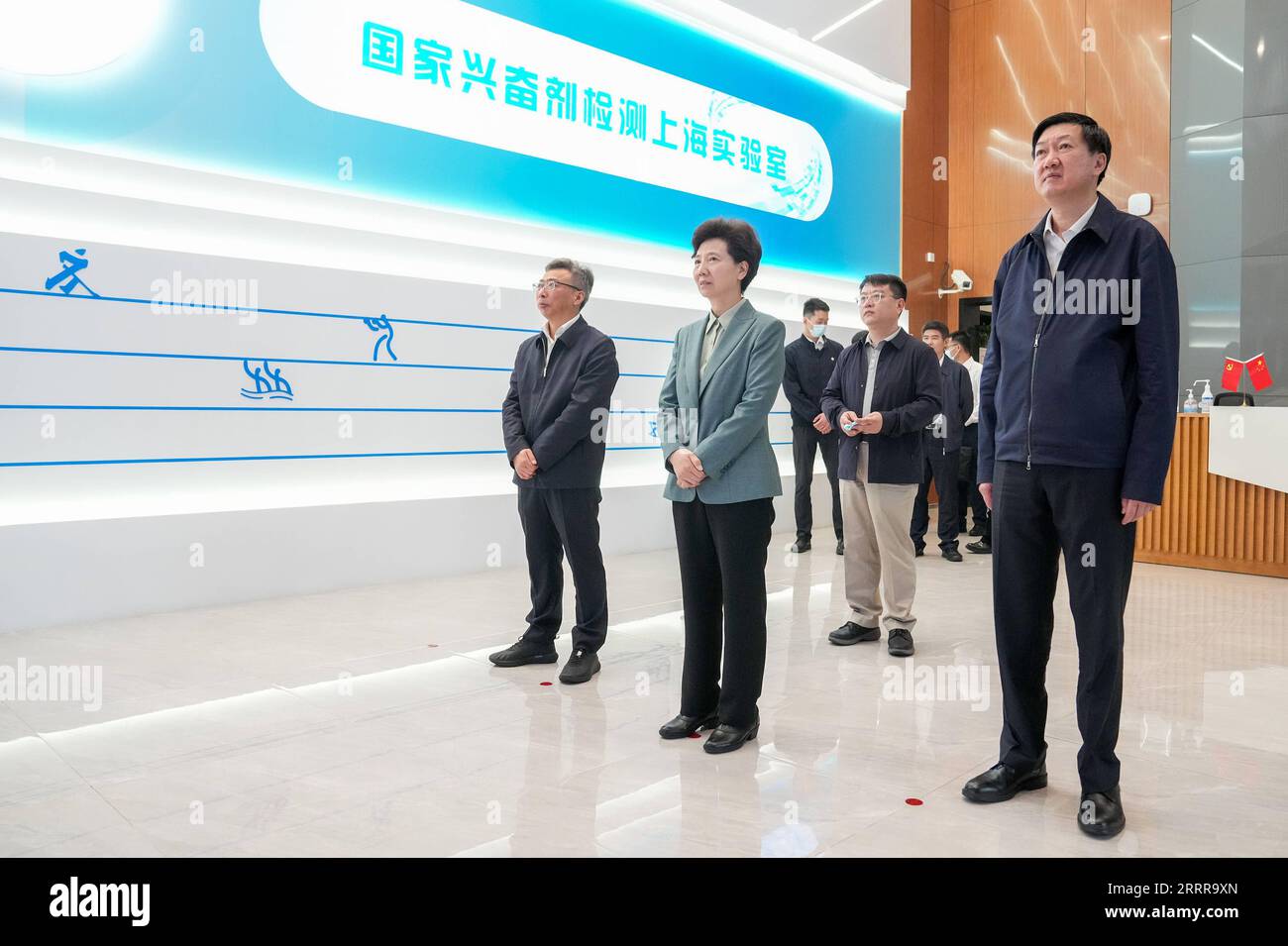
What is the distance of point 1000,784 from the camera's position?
88.2 inches

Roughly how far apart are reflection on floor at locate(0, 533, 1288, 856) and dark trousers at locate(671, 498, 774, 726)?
0.17 meters

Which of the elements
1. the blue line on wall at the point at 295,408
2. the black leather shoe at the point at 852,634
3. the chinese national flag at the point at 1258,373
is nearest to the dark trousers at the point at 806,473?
the blue line on wall at the point at 295,408

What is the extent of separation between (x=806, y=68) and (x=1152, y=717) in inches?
248

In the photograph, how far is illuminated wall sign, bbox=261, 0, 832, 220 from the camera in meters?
4.81

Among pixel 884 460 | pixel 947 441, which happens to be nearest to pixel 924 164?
pixel 947 441

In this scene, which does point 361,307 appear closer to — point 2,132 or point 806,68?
point 2,132

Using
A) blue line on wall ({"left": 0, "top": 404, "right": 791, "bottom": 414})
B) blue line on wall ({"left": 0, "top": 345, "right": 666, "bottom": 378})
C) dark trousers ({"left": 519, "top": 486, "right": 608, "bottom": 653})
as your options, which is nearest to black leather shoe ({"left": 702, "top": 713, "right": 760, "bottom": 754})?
dark trousers ({"left": 519, "top": 486, "right": 608, "bottom": 653})

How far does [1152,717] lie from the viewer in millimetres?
2885

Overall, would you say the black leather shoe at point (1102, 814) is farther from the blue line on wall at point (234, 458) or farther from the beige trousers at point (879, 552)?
the blue line on wall at point (234, 458)

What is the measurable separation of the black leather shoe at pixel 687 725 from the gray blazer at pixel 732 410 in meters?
0.64

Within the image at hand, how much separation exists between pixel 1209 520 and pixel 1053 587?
4.29 metres

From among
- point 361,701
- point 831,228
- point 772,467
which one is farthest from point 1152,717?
point 831,228

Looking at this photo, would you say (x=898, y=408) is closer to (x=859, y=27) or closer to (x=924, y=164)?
(x=859, y=27)
